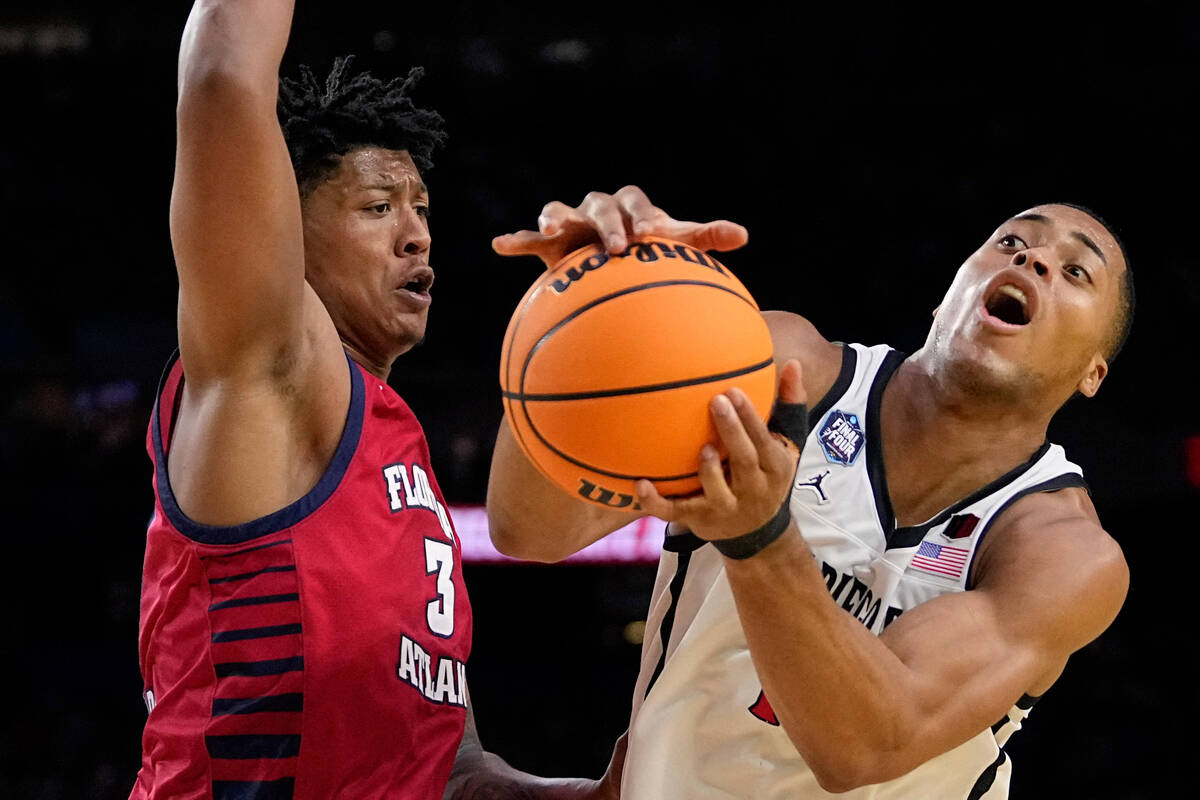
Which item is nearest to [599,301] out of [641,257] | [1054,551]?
[641,257]

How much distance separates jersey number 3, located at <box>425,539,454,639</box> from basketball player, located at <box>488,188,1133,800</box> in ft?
0.50

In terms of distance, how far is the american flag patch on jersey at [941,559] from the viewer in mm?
2389

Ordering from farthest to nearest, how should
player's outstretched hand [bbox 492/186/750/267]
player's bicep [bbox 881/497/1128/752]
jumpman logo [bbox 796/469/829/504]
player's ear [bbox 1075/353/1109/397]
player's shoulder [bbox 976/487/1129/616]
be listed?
1. player's ear [bbox 1075/353/1109/397]
2. jumpman logo [bbox 796/469/829/504]
3. player's shoulder [bbox 976/487/1129/616]
4. player's bicep [bbox 881/497/1128/752]
5. player's outstretched hand [bbox 492/186/750/267]

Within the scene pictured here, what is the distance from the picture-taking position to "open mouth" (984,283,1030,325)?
261 cm

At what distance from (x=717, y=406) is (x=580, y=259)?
1.25 ft

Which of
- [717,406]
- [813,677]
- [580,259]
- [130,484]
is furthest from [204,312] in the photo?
[130,484]

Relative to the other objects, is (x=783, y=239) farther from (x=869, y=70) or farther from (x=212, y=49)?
(x=212, y=49)

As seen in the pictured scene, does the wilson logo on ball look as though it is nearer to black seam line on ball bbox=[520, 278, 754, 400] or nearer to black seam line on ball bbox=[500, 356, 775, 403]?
black seam line on ball bbox=[520, 278, 754, 400]

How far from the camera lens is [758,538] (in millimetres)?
1696

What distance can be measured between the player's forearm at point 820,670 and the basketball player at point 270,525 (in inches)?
34.3

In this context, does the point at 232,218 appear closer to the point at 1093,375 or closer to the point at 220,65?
the point at 220,65

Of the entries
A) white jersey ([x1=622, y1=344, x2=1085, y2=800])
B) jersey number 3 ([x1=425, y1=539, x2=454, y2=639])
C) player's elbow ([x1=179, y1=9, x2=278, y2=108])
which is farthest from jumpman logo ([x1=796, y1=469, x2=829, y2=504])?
player's elbow ([x1=179, y1=9, x2=278, y2=108])

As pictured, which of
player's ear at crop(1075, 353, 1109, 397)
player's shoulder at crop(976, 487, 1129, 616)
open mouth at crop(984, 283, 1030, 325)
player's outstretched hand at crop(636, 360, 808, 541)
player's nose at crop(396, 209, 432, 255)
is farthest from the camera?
player's nose at crop(396, 209, 432, 255)

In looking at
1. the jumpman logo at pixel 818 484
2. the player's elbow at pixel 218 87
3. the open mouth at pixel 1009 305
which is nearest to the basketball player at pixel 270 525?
the player's elbow at pixel 218 87
